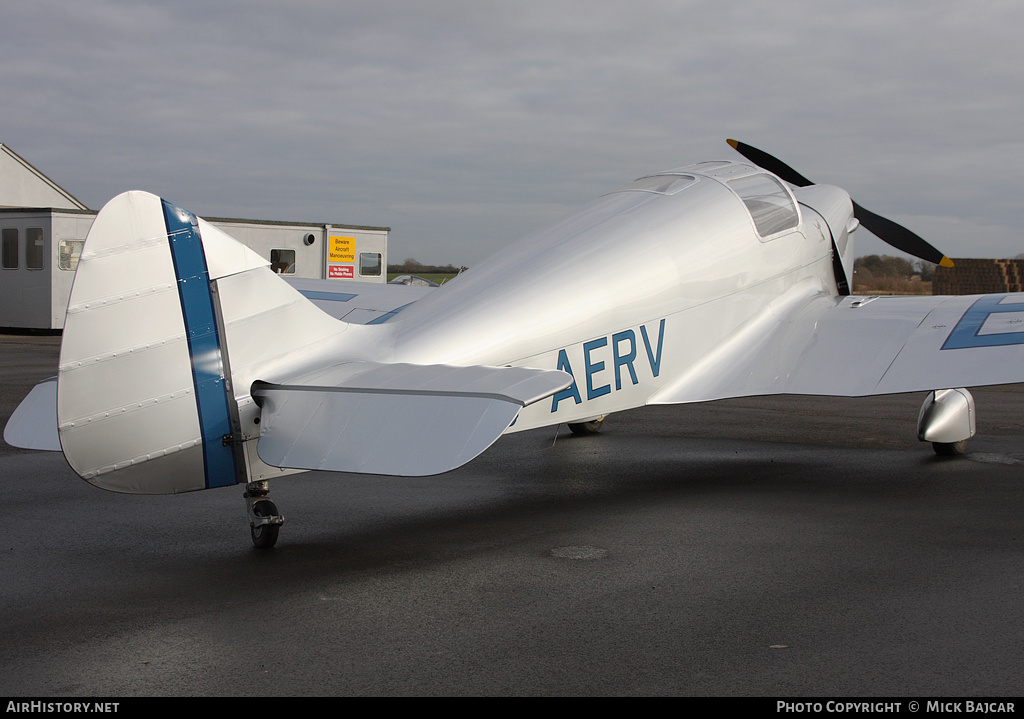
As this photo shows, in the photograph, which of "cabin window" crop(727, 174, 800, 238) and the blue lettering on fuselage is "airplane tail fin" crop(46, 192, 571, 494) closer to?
the blue lettering on fuselage

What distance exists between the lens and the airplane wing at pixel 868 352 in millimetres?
6824

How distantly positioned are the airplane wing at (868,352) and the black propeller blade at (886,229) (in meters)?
3.30

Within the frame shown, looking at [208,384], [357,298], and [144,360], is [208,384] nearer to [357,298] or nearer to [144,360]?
[144,360]

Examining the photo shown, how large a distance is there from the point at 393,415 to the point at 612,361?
2.55 meters

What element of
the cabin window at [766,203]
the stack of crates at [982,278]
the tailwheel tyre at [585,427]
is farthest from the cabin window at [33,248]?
the stack of crates at [982,278]

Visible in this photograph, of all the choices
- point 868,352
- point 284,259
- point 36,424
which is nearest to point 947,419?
point 868,352

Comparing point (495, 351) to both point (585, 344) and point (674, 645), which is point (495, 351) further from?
point (674, 645)

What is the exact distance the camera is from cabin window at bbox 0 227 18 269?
950 inches

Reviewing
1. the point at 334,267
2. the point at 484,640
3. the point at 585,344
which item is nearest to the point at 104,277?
the point at 484,640

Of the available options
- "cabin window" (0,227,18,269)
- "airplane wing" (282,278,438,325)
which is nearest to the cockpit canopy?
"airplane wing" (282,278,438,325)

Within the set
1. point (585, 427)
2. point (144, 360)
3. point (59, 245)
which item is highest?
point (144, 360)

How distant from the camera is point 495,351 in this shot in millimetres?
5855

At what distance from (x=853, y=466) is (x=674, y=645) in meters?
5.07

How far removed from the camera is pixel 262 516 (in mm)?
5293
